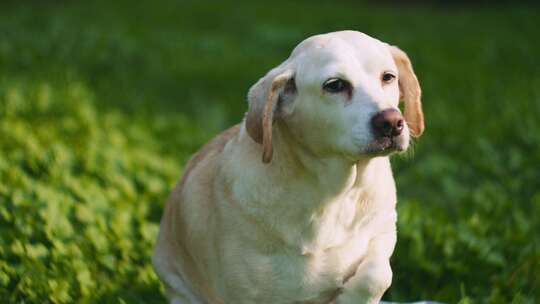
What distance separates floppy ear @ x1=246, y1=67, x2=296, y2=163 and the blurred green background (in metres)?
1.31

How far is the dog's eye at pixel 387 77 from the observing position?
3.16 metres

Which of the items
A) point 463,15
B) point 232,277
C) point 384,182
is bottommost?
point 463,15

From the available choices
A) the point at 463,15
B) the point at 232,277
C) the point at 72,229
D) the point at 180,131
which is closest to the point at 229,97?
the point at 180,131

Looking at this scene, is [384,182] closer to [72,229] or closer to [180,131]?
[72,229]

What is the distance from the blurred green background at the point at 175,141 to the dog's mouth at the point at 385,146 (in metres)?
1.15

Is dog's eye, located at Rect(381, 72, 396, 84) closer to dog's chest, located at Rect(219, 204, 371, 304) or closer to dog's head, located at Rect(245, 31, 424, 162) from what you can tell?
dog's head, located at Rect(245, 31, 424, 162)

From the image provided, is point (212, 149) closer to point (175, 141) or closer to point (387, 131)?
point (387, 131)

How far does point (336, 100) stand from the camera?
10.0 feet

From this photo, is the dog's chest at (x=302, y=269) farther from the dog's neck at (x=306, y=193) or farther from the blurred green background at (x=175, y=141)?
the blurred green background at (x=175, y=141)

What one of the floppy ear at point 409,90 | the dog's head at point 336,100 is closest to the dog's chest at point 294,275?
the dog's head at point 336,100

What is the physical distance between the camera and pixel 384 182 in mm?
3357

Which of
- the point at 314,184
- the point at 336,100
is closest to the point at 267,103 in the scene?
the point at 336,100

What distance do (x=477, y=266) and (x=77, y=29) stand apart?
700 cm

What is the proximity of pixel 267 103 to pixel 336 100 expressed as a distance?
29cm
